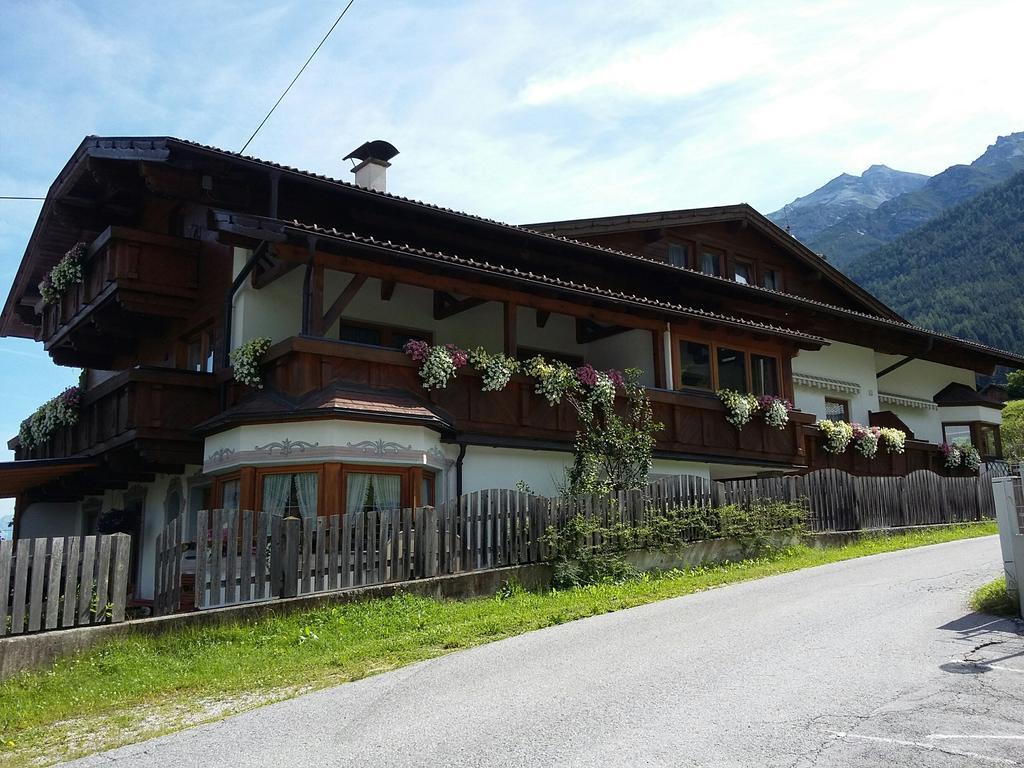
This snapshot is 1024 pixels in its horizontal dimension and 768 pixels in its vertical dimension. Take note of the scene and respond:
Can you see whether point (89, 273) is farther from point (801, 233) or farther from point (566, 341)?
point (801, 233)

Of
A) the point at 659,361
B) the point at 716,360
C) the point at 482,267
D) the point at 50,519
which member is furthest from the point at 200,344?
the point at 716,360

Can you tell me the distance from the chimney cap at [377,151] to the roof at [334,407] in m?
7.77

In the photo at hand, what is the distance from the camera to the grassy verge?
7613mm

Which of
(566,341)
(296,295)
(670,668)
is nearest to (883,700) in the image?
(670,668)

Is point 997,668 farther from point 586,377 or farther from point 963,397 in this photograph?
point 963,397

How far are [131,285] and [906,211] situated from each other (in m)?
160

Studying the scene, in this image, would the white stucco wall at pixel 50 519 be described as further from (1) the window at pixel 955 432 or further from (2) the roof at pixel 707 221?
(1) the window at pixel 955 432

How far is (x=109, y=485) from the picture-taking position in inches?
795

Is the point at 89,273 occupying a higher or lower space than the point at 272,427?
higher

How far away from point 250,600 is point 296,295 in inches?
278

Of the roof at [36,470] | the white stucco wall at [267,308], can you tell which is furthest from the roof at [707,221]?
the roof at [36,470]

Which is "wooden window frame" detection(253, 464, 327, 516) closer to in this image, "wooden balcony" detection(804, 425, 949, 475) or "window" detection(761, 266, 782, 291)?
"wooden balcony" detection(804, 425, 949, 475)

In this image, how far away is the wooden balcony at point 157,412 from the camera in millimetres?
15367

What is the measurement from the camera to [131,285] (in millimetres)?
16938
